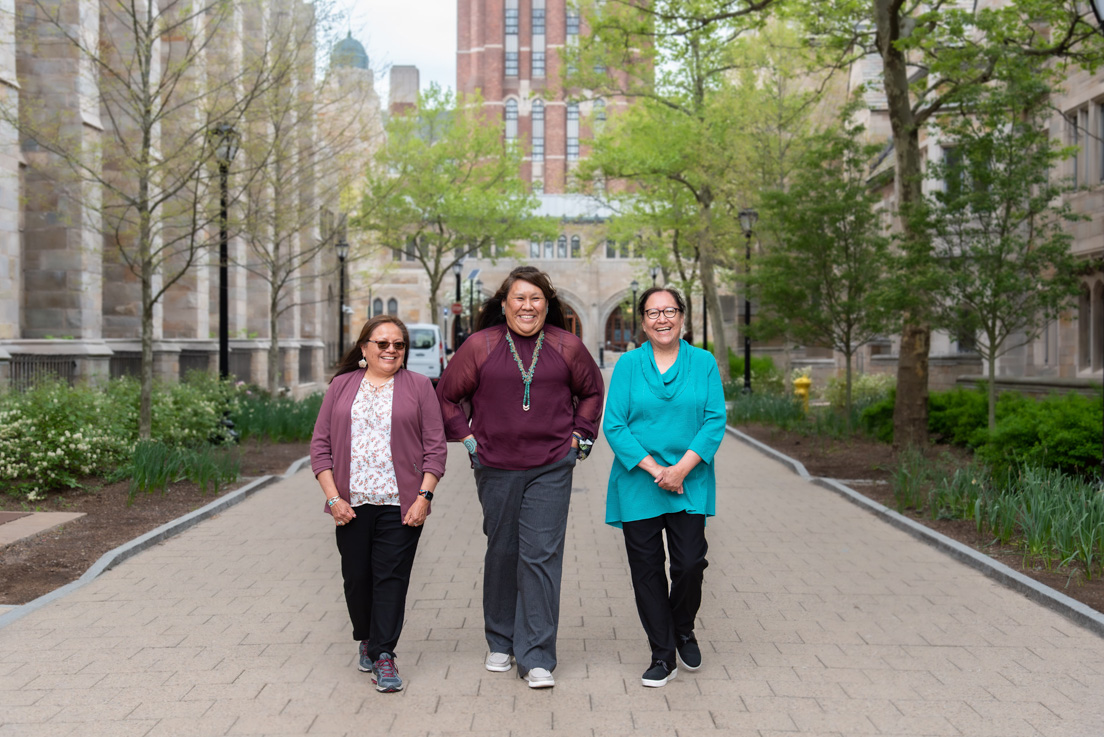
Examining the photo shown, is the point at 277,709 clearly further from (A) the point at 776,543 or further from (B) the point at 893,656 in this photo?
(A) the point at 776,543

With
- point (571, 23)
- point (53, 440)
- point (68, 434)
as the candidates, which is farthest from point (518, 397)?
point (571, 23)

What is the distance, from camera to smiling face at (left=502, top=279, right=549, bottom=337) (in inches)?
192

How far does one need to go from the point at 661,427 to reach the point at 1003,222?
32.4 feet

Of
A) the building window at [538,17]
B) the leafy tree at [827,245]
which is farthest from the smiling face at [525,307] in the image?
the building window at [538,17]

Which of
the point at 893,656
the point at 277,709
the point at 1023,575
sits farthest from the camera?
the point at 1023,575

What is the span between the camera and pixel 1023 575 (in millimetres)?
6953

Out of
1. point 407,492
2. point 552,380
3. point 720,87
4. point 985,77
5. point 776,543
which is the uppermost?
point 720,87

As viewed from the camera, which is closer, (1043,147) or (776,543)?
(776,543)

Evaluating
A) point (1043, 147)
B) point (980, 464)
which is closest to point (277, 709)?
point (980, 464)

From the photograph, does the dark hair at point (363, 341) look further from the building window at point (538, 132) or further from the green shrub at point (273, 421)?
the building window at point (538, 132)

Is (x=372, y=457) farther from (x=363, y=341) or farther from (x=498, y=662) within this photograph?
(x=498, y=662)

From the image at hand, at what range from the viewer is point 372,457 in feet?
15.7

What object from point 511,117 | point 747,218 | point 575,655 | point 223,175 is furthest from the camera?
point 511,117

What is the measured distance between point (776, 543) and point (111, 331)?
17.2 metres
